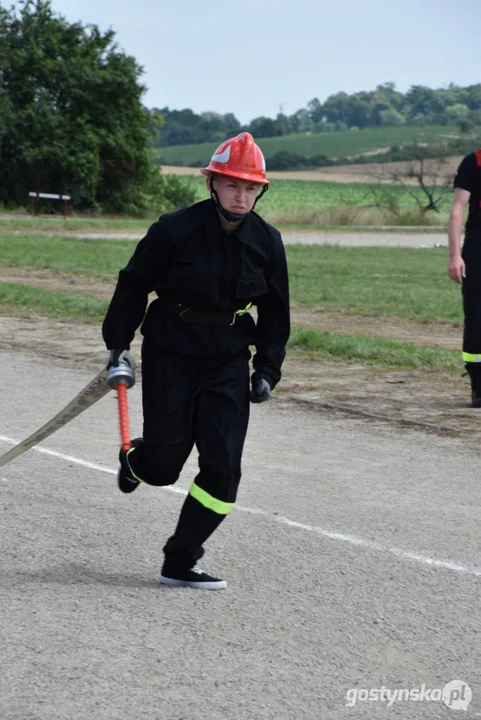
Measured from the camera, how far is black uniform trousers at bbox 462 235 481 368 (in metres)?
9.02

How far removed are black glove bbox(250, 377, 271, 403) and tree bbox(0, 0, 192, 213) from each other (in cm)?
3976

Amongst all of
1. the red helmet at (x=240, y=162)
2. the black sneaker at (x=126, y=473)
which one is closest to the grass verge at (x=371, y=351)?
the black sneaker at (x=126, y=473)

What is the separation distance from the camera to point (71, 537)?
5676mm

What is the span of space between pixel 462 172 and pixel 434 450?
2240 millimetres

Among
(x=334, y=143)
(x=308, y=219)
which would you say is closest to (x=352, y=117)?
(x=334, y=143)

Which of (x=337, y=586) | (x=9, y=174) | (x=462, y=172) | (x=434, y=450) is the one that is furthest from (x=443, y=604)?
(x=9, y=174)

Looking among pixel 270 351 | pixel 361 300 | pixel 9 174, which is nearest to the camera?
A: pixel 270 351

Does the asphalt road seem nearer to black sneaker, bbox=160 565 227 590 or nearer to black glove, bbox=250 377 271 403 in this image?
black sneaker, bbox=160 565 227 590

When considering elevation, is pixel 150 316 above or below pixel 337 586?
above

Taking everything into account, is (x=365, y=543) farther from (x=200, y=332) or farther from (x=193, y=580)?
(x=200, y=332)

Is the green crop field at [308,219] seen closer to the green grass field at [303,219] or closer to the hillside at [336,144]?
the green grass field at [303,219]

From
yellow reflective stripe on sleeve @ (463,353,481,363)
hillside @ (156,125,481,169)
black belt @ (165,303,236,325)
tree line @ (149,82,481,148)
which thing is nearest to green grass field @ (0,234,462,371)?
yellow reflective stripe on sleeve @ (463,353,481,363)

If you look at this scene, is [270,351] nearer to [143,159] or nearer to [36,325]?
[36,325]

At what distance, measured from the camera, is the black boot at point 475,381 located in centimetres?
916
